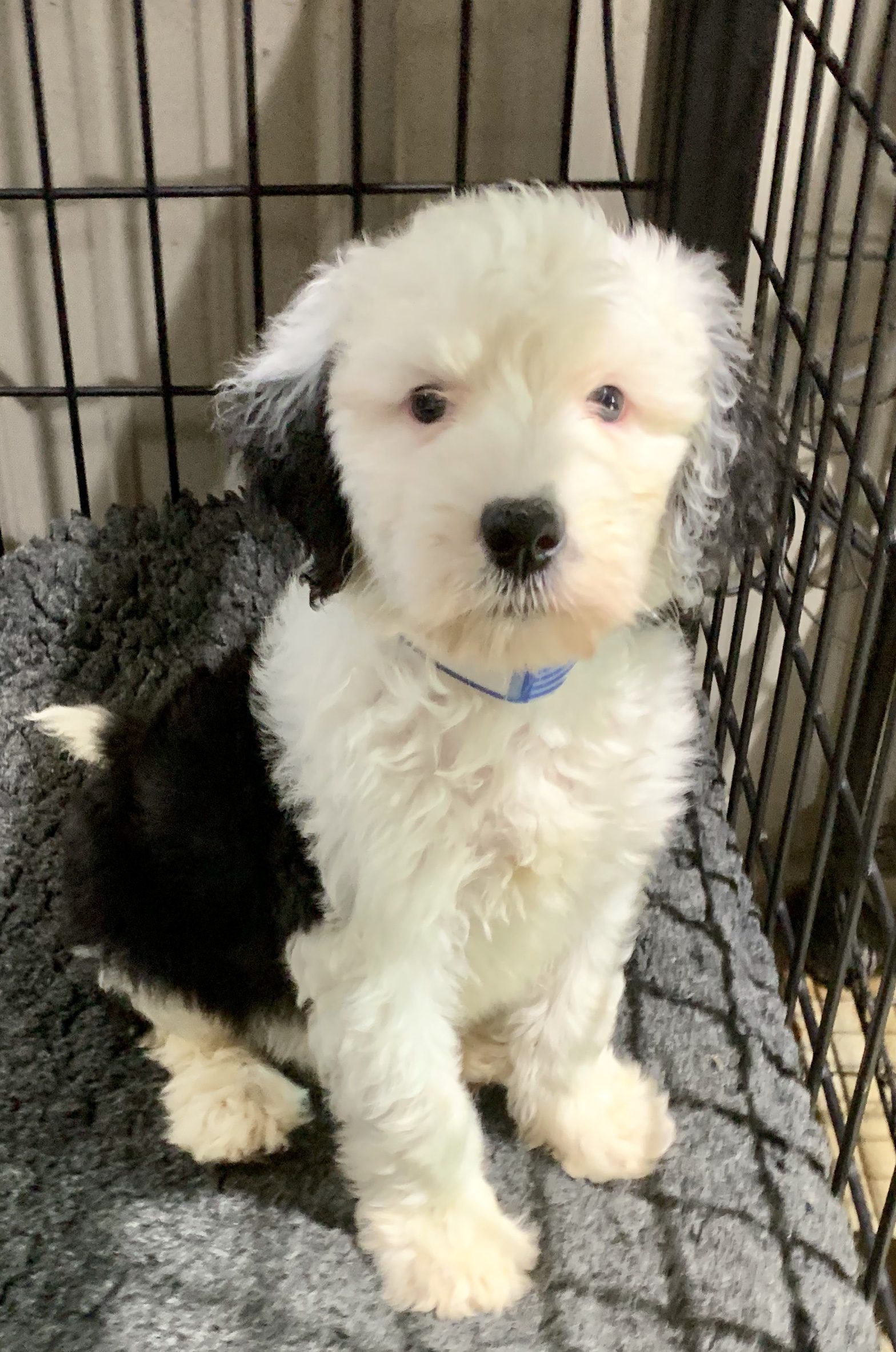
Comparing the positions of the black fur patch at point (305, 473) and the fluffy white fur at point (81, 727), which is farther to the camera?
the fluffy white fur at point (81, 727)

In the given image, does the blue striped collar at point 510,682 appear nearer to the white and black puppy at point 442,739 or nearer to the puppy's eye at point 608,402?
the white and black puppy at point 442,739

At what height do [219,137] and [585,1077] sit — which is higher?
[219,137]

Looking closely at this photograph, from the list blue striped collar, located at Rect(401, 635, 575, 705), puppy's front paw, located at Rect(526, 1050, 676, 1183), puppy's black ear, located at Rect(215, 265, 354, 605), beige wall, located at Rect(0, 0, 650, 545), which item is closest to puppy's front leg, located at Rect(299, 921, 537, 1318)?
puppy's front paw, located at Rect(526, 1050, 676, 1183)

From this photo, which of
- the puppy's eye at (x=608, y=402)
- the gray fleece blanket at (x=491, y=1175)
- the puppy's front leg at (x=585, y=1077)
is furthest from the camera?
the puppy's front leg at (x=585, y=1077)

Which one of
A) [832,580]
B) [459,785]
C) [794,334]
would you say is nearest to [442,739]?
[459,785]

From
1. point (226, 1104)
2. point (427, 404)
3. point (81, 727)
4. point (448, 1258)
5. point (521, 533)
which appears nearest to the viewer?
point (521, 533)

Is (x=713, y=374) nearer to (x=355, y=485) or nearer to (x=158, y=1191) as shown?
(x=355, y=485)

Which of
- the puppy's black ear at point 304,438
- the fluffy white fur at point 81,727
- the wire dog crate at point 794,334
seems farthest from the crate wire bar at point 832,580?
the fluffy white fur at point 81,727

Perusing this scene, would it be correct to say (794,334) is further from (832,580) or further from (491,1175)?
(491,1175)

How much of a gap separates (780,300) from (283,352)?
65cm

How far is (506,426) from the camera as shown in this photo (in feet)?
2.88

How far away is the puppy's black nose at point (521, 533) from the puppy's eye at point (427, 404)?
13 centimetres

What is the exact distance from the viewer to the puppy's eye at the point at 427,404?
0.92 meters

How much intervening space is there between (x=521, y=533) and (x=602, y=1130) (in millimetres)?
795
